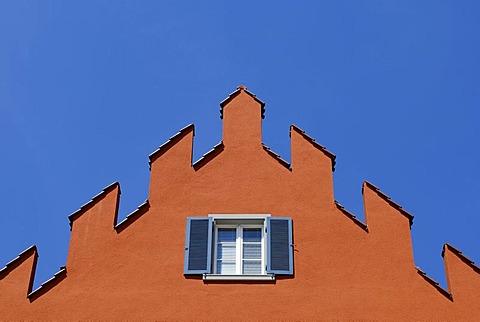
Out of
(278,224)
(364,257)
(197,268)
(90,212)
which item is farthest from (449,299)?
(90,212)

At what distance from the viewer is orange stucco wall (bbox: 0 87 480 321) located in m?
16.6

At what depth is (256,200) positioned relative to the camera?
18.2 metres

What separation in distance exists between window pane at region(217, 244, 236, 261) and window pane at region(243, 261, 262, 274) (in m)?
0.31

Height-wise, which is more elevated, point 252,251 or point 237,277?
point 252,251

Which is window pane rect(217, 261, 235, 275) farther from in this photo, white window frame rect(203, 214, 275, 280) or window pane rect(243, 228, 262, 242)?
window pane rect(243, 228, 262, 242)

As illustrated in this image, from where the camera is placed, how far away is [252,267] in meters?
17.5

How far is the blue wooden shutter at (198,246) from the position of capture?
56.3 feet

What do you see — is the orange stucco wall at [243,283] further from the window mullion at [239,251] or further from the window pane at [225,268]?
the window pane at [225,268]

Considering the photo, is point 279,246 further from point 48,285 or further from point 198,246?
point 48,285

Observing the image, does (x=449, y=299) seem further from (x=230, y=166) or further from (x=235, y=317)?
(x=230, y=166)

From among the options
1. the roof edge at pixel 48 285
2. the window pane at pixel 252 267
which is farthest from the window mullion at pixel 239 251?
the roof edge at pixel 48 285

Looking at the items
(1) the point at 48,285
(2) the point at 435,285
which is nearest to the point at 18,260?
(1) the point at 48,285

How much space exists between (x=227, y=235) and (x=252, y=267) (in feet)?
3.13

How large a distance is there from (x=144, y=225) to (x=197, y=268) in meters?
1.51
